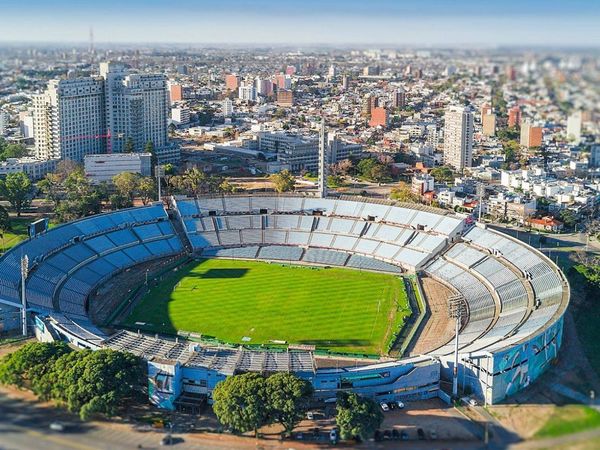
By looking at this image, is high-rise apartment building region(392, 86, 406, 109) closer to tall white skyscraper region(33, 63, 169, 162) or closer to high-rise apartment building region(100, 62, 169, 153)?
tall white skyscraper region(33, 63, 169, 162)

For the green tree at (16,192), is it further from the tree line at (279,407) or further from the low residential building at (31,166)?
the tree line at (279,407)

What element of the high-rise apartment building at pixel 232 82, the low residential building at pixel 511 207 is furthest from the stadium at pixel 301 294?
the high-rise apartment building at pixel 232 82

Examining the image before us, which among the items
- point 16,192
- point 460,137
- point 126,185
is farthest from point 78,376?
point 460,137

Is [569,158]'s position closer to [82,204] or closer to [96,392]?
[82,204]

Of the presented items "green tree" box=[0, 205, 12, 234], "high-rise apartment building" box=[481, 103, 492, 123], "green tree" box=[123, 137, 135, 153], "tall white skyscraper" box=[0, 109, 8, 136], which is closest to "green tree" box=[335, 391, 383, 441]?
"green tree" box=[0, 205, 12, 234]

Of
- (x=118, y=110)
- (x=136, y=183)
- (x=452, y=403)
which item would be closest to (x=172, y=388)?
(x=452, y=403)

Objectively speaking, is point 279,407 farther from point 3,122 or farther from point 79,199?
point 3,122
